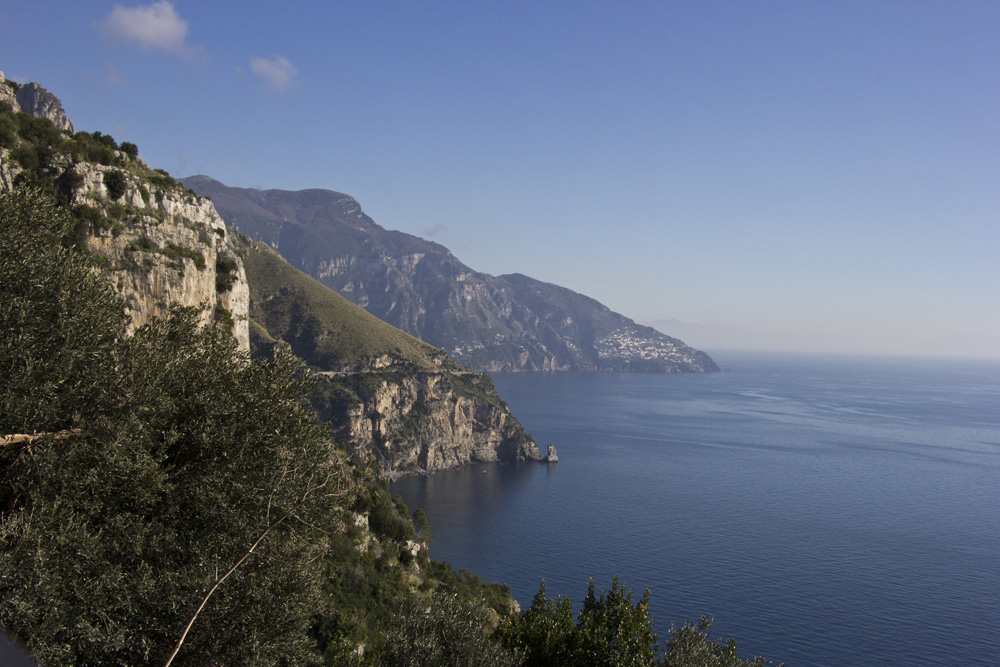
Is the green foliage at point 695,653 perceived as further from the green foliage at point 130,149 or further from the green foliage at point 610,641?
the green foliage at point 130,149

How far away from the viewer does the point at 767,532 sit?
77938mm

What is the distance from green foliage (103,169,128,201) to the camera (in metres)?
29.7

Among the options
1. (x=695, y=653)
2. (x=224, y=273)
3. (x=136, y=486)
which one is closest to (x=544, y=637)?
(x=695, y=653)

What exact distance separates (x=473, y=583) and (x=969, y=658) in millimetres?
39872

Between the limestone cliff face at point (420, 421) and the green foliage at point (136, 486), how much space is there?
93733 millimetres

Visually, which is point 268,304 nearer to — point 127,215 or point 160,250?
point 127,215

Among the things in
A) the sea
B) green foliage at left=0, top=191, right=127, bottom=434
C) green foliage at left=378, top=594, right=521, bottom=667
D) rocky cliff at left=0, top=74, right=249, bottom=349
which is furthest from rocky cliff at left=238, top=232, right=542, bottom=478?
green foliage at left=0, top=191, right=127, bottom=434

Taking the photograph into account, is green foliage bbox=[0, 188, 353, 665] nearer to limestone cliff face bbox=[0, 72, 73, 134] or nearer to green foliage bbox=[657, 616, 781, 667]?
green foliage bbox=[657, 616, 781, 667]

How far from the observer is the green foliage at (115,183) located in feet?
97.6

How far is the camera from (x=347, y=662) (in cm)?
1520

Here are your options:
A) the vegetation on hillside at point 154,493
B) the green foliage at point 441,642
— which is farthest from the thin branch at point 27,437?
the green foliage at point 441,642

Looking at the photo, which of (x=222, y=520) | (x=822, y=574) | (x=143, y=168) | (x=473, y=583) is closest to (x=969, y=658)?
(x=822, y=574)

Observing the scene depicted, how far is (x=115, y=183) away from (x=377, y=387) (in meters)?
88.4

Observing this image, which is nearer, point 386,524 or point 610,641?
point 610,641
